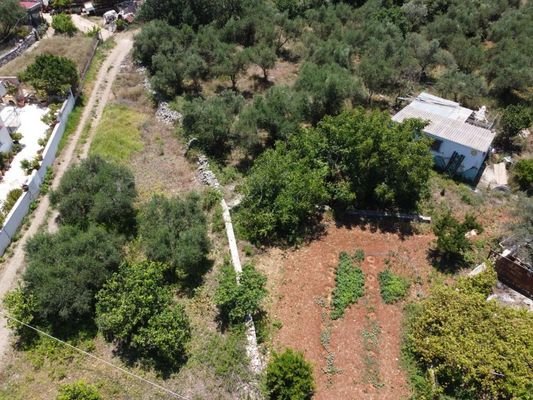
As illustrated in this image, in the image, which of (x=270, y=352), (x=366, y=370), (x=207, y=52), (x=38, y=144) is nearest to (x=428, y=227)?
(x=366, y=370)

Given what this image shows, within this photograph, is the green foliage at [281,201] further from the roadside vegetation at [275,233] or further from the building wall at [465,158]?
the building wall at [465,158]

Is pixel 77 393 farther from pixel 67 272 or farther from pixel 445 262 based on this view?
pixel 445 262

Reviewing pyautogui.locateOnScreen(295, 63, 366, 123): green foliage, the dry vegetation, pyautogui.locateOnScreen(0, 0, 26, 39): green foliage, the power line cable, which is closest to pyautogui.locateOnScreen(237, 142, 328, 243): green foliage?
pyautogui.locateOnScreen(295, 63, 366, 123): green foliage

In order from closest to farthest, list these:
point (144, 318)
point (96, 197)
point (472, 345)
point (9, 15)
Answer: point (472, 345), point (144, 318), point (96, 197), point (9, 15)

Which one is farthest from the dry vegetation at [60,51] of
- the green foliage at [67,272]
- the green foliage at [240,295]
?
the green foliage at [240,295]

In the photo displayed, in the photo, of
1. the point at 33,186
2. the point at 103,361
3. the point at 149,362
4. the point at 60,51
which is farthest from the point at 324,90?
the point at 60,51

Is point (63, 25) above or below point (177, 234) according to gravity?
above

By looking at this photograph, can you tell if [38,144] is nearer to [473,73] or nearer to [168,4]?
[168,4]
